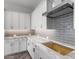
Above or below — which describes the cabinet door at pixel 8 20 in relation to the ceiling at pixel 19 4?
below

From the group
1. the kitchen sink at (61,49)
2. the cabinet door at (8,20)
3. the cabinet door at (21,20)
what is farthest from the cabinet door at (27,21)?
the kitchen sink at (61,49)

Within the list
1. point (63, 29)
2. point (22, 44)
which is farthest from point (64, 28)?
point (22, 44)


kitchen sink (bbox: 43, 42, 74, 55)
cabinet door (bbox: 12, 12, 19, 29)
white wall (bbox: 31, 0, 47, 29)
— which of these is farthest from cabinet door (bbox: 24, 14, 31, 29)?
kitchen sink (bbox: 43, 42, 74, 55)

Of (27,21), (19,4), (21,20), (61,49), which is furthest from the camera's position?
(27,21)

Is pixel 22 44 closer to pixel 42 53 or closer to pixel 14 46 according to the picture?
pixel 14 46

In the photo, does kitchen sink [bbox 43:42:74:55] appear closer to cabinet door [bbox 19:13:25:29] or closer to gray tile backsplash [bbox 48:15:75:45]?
gray tile backsplash [bbox 48:15:75:45]

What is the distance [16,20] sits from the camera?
4.12 m

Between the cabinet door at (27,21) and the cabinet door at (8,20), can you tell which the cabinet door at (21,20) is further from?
the cabinet door at (8,20)

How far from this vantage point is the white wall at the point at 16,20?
12.6 feet

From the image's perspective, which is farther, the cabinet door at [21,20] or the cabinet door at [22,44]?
the cabinet door at [21,20]
